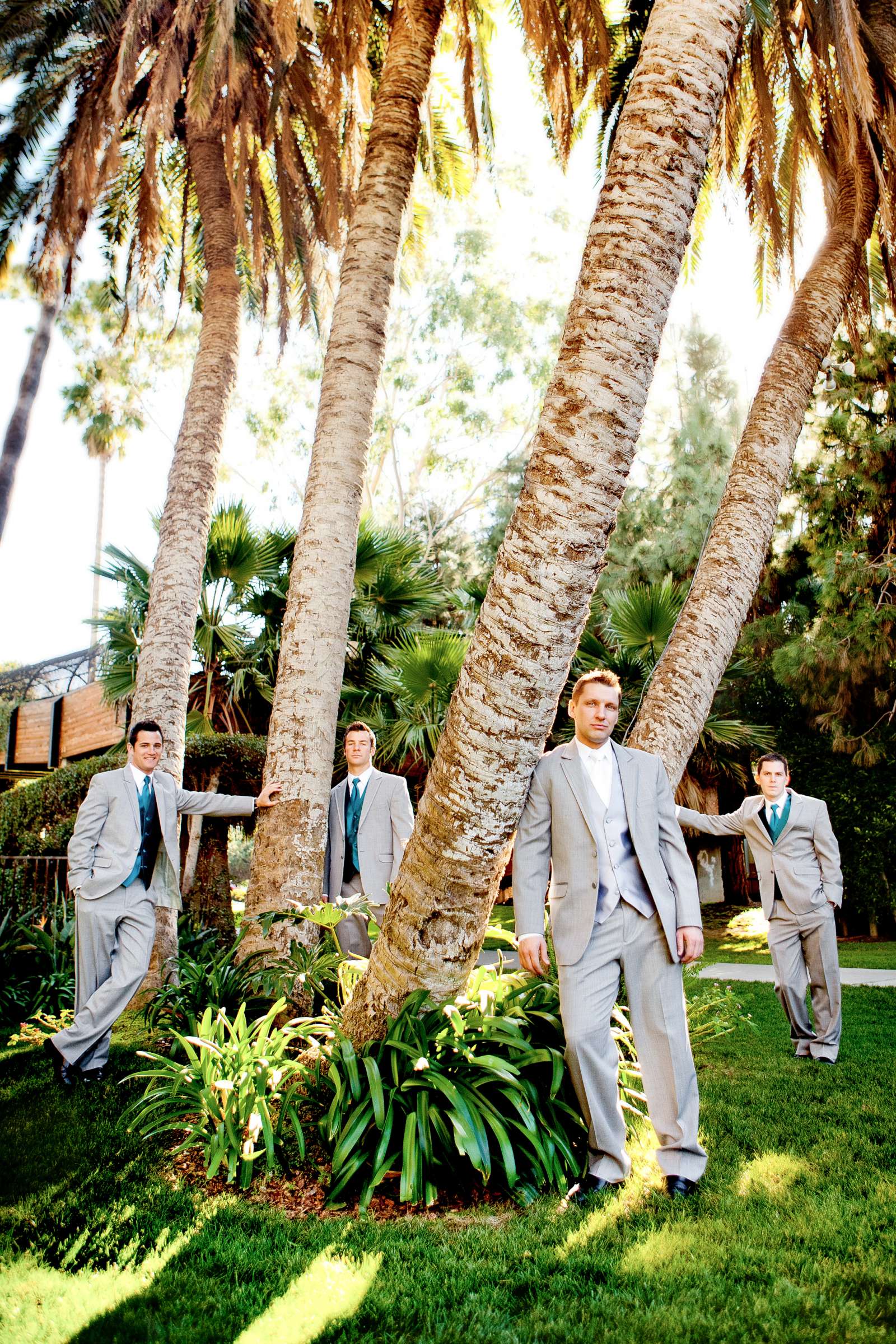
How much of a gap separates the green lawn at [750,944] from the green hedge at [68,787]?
6.04 m

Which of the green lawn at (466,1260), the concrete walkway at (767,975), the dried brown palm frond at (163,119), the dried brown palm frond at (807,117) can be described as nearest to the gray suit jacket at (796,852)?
the green lawn at (466,1260)

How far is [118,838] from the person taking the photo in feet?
18.2

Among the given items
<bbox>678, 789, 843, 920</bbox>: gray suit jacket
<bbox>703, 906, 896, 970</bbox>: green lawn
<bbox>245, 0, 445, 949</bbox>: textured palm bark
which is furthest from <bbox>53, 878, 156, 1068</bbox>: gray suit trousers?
<bbox>703, 906, 896, 970</bbox>: green lawn

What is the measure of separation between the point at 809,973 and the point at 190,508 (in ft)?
19.6

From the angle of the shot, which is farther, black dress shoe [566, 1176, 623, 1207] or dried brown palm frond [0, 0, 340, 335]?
dried brown palm frond [0, 0, 340, 335]

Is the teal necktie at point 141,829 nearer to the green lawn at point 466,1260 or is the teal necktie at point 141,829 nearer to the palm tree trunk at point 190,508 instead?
the palm tree trunk at point 190,508

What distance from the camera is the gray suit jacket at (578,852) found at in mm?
3760

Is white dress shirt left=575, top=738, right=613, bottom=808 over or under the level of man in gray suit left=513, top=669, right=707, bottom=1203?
over

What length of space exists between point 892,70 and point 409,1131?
30.6 feet

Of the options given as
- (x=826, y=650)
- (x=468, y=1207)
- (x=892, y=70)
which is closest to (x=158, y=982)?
(x=468, y=1207)

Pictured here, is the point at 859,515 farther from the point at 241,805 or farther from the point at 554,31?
the point at 241,805

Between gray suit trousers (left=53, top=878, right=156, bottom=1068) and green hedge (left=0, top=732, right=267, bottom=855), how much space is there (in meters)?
4.05

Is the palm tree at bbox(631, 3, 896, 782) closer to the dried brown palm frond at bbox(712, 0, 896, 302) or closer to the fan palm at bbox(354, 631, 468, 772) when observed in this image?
the dried brown palm frond at bbox(712, 0, 896, 302)

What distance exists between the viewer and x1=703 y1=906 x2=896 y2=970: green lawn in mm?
11133
